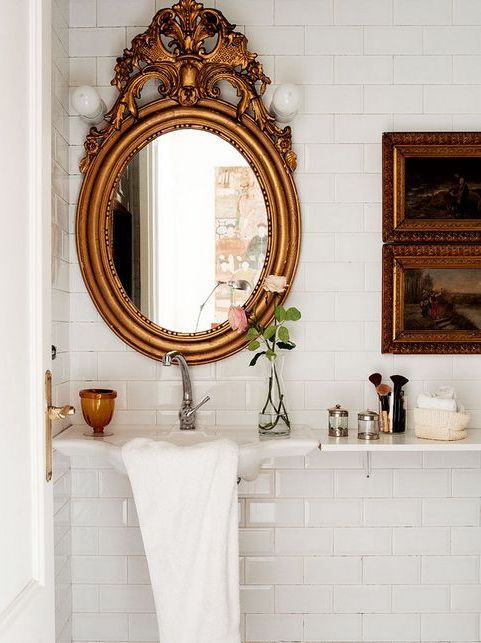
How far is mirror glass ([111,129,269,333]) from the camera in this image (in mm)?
2475

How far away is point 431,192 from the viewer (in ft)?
8.11

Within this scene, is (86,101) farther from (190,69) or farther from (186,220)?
(186,220)

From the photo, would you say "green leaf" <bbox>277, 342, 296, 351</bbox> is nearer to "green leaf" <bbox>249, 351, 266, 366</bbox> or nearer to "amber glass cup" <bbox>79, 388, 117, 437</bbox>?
"green leaf" <bbox>249, 351, 266, 366</bbox>

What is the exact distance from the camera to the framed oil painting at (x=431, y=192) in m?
2.46

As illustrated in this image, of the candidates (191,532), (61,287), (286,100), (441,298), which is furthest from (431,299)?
(61,287)

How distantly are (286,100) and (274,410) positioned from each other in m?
1.06

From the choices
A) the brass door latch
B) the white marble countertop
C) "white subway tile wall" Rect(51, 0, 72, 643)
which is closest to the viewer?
the brass door latch

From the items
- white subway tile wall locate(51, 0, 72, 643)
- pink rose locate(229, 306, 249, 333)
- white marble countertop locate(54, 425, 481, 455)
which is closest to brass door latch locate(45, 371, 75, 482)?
white marble countertop locate(54, 425, 481, 455)

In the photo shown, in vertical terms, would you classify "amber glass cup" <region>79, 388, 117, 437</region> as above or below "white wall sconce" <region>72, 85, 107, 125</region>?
below

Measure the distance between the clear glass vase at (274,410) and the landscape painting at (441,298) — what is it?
0.52 meters

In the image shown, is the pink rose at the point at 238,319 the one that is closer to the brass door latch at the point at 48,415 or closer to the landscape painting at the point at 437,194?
the landscape painting at the point at 437,194

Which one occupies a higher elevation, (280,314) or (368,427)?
(280,314)

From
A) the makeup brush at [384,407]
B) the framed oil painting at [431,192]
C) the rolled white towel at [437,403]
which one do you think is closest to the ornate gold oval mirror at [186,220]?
the framed oil painting at [431,192]

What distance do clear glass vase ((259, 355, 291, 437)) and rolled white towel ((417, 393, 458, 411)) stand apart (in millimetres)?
454
